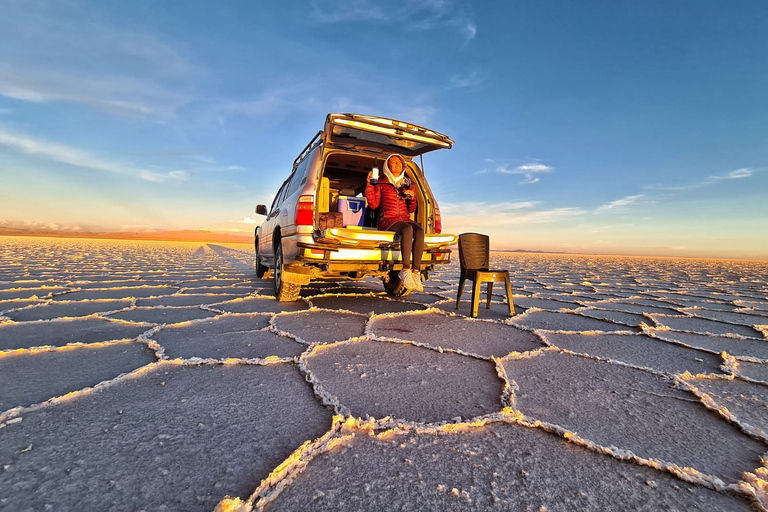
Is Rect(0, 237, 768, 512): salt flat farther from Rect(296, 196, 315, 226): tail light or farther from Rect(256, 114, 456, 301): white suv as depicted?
Rect(296, 196, 315, 226): tail light

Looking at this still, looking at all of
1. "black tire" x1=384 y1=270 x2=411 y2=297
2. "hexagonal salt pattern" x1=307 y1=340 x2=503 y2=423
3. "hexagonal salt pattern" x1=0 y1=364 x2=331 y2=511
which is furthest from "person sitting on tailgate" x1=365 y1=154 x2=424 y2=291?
"hexagonal salt pattern" x1=0 y1=364 x2=331 y2=511

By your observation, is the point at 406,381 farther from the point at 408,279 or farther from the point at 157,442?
the point at 408,279

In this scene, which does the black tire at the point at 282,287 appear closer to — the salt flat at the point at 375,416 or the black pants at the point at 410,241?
the salt flat at the point at 375,416

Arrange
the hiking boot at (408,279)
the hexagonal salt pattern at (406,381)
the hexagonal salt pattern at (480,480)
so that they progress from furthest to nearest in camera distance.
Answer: the hiking boot at (408,279) < the hexagonal salt pattern at (406,381) < the hexagonal salt pattern at (480,480)

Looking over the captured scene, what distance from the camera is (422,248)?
11.3 ft

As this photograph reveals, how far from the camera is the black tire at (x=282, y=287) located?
383cm

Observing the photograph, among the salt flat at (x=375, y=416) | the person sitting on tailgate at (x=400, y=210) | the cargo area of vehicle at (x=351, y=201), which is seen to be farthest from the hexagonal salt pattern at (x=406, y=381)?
the cargo area of vehicle at (x=351, y=201)

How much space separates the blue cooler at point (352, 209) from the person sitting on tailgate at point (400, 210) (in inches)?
15.2

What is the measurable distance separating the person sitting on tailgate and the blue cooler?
0.39m

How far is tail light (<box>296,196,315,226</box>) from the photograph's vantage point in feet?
10.8

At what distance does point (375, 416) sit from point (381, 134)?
106 inches

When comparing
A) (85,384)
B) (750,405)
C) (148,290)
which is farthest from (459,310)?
(148,290)

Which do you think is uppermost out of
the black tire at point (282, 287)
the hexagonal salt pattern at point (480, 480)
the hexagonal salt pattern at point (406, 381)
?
the black tire at point (282, 287)

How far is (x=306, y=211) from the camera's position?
331 cm
